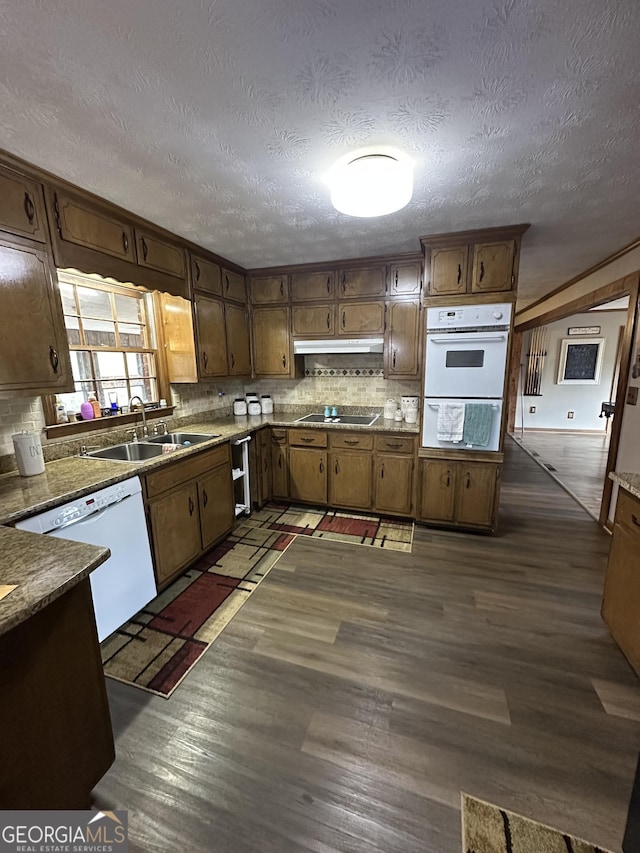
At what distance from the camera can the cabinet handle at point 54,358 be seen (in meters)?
1.87

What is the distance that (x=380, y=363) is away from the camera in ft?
12.4

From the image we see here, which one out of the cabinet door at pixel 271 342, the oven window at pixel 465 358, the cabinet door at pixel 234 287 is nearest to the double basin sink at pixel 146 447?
the cabinet door at pixel 271 342

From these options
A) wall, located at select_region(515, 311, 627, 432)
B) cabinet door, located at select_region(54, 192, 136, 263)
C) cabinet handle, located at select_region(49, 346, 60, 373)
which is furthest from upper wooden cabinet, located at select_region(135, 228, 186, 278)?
wall, located at select_region(515, 311, 627, 432)

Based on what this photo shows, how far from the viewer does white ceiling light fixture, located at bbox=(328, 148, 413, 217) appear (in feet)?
5.30

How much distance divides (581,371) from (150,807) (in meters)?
8.43

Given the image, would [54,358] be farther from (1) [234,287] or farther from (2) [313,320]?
(2) [313,320]

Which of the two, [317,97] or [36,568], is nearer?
[36,568]

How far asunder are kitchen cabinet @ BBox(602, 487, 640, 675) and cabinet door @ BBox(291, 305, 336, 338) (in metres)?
2.64

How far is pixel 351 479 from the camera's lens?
3404 millimetres

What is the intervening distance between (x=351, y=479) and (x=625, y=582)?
6.82ft

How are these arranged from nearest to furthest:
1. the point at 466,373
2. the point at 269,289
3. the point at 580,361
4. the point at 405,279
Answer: the point at 466,373 → the point at 405,279 → the point at 269,289 → the point at 580,361

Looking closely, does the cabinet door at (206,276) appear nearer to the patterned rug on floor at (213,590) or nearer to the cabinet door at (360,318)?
the cabinet door at (360,318)

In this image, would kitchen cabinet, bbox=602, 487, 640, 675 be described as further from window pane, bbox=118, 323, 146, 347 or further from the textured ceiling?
window pane, bbox=118, 323, 146, 347

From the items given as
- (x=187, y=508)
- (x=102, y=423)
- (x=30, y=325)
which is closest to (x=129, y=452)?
(x=102, y=423)
